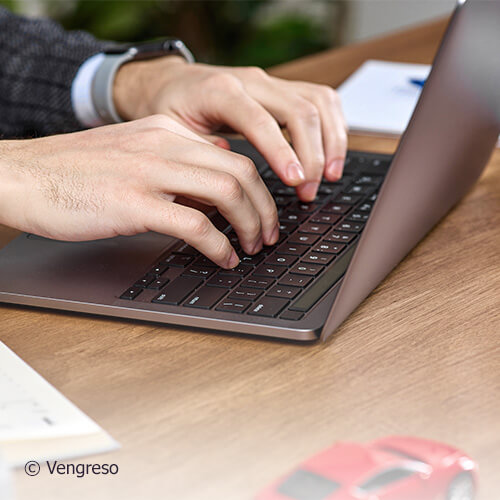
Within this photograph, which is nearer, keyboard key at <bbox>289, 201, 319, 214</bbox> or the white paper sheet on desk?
keyboard key at <bbox>289, 201, 319, 214</bbox>

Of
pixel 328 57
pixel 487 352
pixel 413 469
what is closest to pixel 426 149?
pixel 487 352

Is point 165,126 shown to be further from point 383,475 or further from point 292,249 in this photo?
point 383,475

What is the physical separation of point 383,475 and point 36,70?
37.4 inches

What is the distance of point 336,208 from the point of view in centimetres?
70

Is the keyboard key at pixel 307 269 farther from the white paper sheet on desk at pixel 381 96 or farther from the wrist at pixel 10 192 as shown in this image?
the white paper sheet on desk at pixel 381 96

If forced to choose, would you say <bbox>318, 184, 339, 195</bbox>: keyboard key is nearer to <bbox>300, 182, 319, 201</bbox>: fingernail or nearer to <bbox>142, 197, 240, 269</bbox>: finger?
<bbox>300, 182, 319, 201</bbox>: fingernail

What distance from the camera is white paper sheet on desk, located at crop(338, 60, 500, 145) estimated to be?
0.97 metres

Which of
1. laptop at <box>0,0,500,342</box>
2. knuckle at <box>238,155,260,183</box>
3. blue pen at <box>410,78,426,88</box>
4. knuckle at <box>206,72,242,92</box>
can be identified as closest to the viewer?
laptop at <box>0,0,500,342</box>

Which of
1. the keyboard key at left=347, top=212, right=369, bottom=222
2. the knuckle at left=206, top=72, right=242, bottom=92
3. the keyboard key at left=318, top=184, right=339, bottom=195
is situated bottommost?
the keyboard key at left=318, top=184, right=339, bottom=195

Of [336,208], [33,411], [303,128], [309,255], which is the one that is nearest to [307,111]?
[303,128]

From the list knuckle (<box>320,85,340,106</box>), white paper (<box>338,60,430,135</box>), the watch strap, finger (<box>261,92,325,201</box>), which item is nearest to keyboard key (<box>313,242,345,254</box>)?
finger (<box>261,92,325,201</box>)

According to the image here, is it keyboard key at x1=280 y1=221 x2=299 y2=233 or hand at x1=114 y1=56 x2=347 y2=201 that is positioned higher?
hand at x1=114 y1=56 x2=347 y2=201

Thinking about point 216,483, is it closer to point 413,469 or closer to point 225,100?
point 413,469

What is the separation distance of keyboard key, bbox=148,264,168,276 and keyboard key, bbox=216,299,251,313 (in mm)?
74
